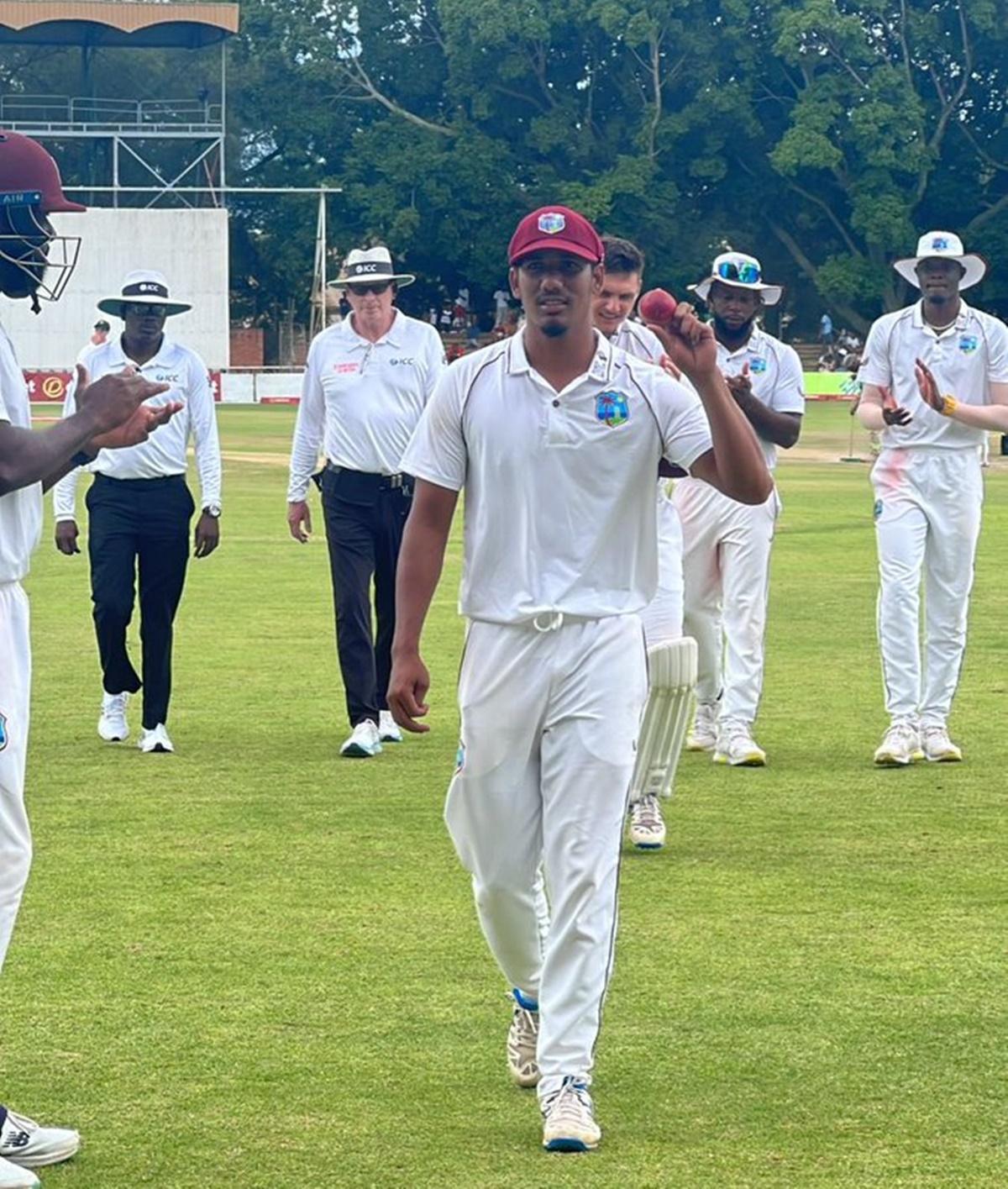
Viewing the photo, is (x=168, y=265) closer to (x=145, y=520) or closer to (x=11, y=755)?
(x=145, y=520)

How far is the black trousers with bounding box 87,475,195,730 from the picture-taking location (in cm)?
1130

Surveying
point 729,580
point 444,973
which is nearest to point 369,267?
point 729,580

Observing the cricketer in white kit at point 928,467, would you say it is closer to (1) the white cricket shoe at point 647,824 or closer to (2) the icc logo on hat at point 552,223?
(1) the white cricket shoe at point 647,824

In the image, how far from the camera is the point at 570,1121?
18.0 ft

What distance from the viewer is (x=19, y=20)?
70.8 m

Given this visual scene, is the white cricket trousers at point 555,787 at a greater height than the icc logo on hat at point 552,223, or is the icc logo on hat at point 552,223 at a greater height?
the icc logo on hat at point 552,223

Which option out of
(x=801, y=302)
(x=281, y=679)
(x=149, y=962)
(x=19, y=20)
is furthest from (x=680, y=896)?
(x=801, y=302)

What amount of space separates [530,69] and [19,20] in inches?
663

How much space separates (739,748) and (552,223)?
208 inches

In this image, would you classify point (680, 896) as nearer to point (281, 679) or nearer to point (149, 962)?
point (149, 962)

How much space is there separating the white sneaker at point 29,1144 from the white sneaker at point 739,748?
574cm

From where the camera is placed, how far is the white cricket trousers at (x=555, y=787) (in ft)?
18.5

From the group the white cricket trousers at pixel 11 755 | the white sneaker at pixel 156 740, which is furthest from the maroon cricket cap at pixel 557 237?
the white sneaker at pixel 156 740

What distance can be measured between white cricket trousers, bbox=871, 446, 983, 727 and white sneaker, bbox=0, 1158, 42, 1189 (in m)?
6.43
